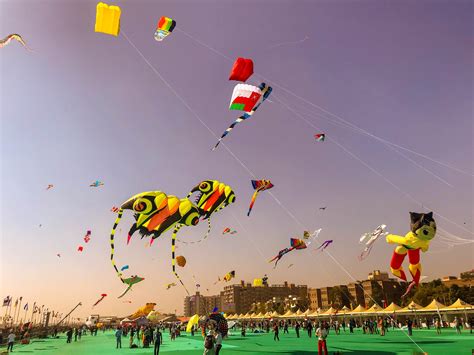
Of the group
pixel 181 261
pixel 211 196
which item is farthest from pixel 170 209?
pixel 181 261

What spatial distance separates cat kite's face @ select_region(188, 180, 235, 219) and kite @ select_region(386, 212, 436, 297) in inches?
323

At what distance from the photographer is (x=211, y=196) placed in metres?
18.9

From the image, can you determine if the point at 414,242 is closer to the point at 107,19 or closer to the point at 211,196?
the point at 211,196

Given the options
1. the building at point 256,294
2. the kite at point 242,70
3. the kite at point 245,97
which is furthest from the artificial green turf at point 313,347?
the building at point 256,294

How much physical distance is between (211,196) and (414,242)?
9826 mm

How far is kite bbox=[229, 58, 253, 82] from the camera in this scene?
484 inches

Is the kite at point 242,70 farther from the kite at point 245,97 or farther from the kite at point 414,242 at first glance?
the kite at point 414,242

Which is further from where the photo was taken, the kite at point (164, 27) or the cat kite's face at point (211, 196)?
the cat kite's face at point (211, 196)

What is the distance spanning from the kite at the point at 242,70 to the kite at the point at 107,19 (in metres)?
3.93

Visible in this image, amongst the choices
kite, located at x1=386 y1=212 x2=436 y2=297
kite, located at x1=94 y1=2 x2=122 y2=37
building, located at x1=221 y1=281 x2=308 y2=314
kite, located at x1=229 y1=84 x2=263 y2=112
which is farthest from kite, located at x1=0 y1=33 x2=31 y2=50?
building, located at x1=221 y1=281 x2=308 y2=314

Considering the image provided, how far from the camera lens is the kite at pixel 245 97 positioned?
13.1 m

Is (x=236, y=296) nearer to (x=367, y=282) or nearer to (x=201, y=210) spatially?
(x=367, y=282)

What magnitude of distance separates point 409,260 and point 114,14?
583 inches

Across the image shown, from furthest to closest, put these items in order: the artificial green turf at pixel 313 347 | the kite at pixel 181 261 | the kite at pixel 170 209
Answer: the kite at pixel 181 261 < the artificial green turf at pixel 313 347 < the kite at pixel 170 209
